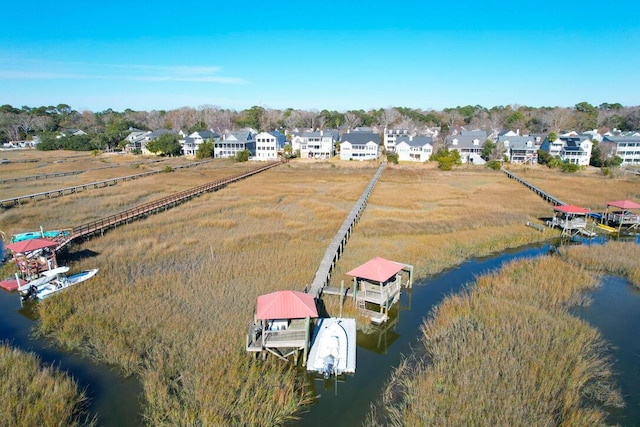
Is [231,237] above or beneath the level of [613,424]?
above

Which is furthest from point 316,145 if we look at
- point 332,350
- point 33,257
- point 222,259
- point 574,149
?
point 332,350

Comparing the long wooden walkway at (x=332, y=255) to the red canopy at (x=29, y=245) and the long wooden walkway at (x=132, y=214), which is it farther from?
the long wooden walkway at (x=132, y=214)

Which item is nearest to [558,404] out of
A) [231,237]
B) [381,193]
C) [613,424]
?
[613,424]

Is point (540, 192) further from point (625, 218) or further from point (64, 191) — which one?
point (64, 191)

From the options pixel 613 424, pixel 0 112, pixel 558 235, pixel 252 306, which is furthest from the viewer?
pixel 0 112

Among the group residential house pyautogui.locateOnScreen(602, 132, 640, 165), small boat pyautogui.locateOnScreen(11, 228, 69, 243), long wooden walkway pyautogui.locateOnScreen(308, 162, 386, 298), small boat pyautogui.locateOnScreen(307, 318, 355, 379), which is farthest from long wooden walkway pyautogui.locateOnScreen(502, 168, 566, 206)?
small boat pyautogui.locateOnScreen(11, 228, 69, 243)

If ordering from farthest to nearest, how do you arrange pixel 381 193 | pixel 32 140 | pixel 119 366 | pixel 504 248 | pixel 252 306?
pixel 32 140, pixel 381 193, pixel 504 248, pixel 252 306, pixel 119 366

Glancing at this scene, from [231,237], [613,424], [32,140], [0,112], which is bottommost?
[613,424]

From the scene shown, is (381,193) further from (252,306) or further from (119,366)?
(119,366)
